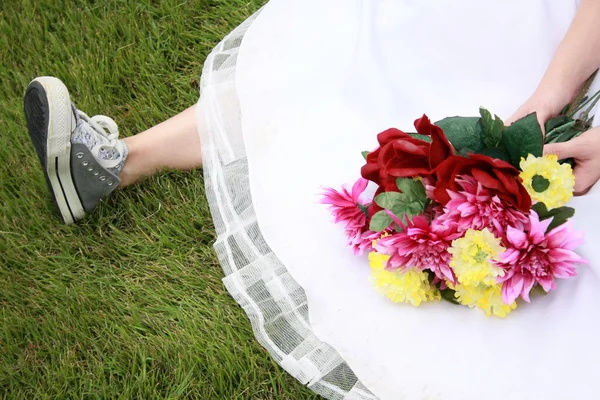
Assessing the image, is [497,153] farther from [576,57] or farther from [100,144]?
[100,144]

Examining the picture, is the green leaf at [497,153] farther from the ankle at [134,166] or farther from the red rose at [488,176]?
the ankle at [134,166]

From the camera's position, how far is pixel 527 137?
1.07m

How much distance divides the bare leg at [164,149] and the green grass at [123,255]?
0.04 meters

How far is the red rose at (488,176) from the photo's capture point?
101 cm

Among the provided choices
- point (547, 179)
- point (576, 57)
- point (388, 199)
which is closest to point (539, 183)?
point (547, 179)

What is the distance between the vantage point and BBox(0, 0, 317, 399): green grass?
152 cm

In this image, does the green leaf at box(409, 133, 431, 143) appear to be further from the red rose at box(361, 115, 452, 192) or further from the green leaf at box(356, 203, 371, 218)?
the green leaf at box(356, 203, 371, 218)

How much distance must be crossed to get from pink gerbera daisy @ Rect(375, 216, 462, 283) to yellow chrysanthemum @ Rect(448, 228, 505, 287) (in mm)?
19

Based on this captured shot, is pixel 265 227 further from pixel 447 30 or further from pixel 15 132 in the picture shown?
pixel 15 132

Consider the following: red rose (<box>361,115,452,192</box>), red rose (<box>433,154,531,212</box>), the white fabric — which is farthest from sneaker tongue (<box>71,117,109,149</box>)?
red rose (<box>433,154,531,212</box>)

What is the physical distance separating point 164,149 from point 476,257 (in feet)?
3.18

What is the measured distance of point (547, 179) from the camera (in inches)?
41.5

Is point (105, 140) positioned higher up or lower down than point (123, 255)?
higher up

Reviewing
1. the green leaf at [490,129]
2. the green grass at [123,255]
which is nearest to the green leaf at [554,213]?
the green leaf at [490,129]
